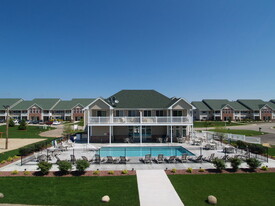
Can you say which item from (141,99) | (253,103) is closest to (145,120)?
(141,99)

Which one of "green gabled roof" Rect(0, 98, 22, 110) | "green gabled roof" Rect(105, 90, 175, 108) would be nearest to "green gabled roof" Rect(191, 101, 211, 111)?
"green gabled roof" Rect(105, 90, 175, 108)

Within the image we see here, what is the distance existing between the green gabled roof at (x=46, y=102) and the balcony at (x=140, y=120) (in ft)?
177

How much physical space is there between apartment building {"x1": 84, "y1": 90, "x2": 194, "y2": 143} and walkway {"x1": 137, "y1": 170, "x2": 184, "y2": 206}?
1181 centimetres

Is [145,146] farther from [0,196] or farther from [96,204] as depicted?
[0,196]

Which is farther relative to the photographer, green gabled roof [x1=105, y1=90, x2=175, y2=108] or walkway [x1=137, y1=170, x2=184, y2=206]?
green gabled roof [x1=105, y1=90, x2=175, y2=108]

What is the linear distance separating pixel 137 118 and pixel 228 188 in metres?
15.8

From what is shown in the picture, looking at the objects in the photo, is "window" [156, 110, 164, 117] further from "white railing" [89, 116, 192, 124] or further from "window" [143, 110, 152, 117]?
"white railing" [89, 116, 192, 124]

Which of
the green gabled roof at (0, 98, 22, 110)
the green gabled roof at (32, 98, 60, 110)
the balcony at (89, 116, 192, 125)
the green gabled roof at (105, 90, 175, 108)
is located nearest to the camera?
the balcony at (89, 116, 192, 125)

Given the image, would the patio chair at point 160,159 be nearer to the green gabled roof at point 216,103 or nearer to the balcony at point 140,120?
the balcony at point 140,120

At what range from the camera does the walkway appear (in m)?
8.48

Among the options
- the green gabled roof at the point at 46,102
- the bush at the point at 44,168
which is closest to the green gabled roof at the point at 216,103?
the green gabled roof at the point at 46,102

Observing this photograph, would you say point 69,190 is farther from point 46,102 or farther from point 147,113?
point 46,102

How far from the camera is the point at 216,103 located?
74.4 metres

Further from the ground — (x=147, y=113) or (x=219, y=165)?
(x=147, y=113)
